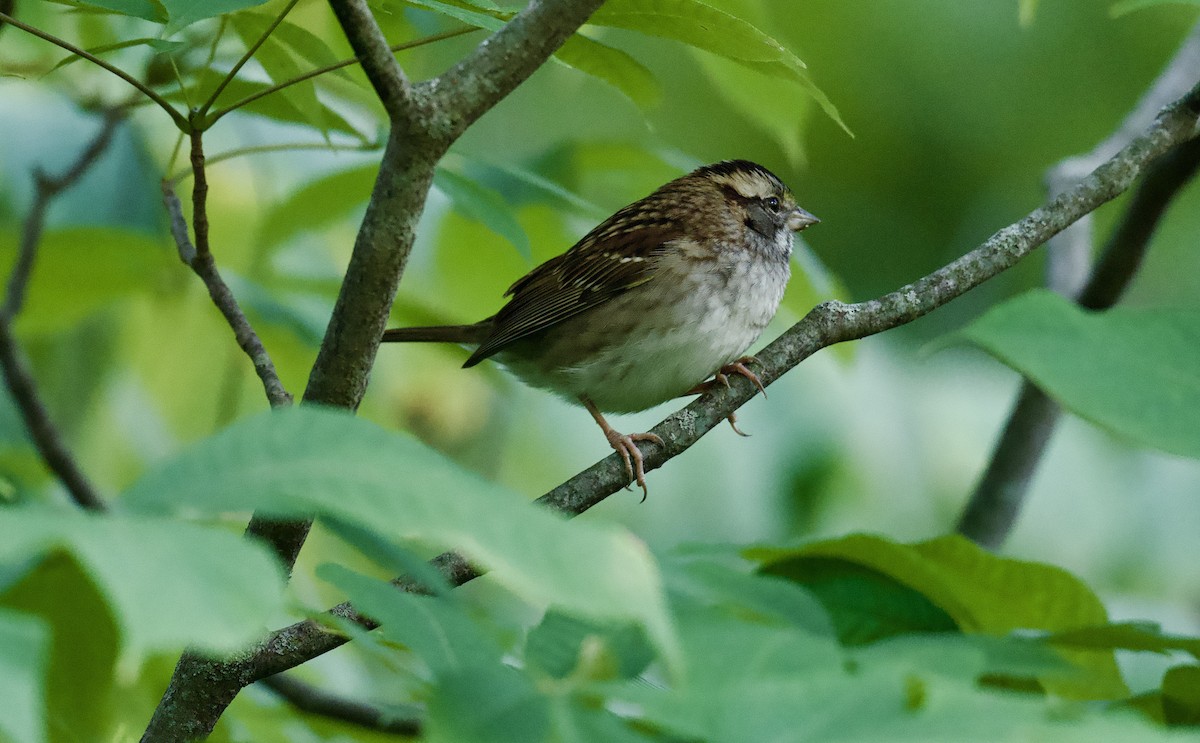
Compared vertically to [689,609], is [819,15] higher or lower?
higher

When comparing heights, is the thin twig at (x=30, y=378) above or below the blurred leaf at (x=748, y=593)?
below

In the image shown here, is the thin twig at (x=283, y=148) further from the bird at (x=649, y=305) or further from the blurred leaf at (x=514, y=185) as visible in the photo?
the bird at (x=649, y=305)

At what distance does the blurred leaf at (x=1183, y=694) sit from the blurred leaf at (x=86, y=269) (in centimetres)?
228

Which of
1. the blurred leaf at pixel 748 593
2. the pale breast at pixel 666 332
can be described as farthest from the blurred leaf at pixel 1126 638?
the pale breast at pixel 666 332

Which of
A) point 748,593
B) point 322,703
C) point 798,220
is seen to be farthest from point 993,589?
point 798,220

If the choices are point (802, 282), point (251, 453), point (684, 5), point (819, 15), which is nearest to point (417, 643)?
point (251, 453)

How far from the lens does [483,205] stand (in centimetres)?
207

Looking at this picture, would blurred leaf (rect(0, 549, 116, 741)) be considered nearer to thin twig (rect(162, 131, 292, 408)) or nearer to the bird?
thin twig (rect(162, 131, 292, 408))

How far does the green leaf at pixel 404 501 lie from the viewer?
28.0 inches

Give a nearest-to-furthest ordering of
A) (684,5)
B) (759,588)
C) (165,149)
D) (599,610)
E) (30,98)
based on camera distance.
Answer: (599,610) < (759,588) < (684,5) < (30,98) < (165,149)

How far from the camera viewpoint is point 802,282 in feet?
10.1

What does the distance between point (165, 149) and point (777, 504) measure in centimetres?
233

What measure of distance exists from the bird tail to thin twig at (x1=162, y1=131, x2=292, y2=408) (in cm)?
121

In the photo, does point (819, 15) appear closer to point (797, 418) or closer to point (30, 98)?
point (797, 418)
